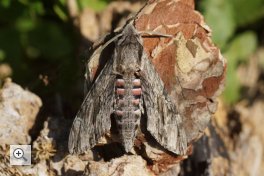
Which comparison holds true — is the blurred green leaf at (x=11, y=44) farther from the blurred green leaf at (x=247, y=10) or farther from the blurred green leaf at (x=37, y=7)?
the blurred green leaf at (x=247, y=10)

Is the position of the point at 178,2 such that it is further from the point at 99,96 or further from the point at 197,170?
the point at 197,170

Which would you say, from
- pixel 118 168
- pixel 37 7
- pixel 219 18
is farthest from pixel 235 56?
pixel 118 168

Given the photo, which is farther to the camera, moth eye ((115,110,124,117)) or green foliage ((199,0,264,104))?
green foliage ((199,0,264,104))

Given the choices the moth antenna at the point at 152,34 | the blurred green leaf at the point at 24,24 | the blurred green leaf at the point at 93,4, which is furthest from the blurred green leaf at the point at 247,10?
the moth antenna at the point at 152,34

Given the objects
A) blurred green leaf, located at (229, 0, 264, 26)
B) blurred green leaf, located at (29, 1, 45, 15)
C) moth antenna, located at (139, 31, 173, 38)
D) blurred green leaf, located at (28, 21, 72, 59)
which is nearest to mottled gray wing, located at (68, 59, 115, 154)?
moth antenna, located at (139, 31, 173, 38)

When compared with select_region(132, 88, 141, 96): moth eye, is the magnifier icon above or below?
below

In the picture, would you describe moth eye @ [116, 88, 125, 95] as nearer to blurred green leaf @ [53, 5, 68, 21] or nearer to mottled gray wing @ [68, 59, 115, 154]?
mottled gray wing @ [68, 59, 115, 154]

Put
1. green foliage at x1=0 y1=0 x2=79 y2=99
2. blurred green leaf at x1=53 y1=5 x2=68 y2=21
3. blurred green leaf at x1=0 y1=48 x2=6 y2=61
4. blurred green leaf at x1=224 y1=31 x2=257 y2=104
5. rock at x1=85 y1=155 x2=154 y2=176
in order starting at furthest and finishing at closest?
blurred green leaf at x1=224 y1=31 x2=257 y2=104, blurred green leaf at x1=0 y1=48 x2=6 y2=61, green foliage at x1=0 y1=0 x2=79 y2=99, blurred green leaf at x1=53 y1=5 x2=68 y2=21, rock at x1=85 y1=155 x2=154 y2=176

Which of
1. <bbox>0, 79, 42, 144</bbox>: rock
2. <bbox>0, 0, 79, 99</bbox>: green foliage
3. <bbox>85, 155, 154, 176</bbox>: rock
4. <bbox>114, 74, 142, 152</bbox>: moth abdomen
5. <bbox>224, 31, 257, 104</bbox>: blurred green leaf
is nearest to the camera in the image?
<bbox>85, 155, 154, 176</bbox>: rock

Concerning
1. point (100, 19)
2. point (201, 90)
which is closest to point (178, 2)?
point (201, 90)
